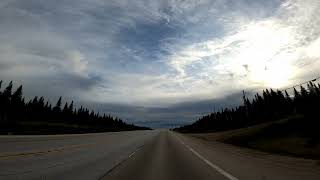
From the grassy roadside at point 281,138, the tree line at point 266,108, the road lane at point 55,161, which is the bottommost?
the road lane at point 55,161

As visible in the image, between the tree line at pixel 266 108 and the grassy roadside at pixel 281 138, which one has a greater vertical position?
the tree line at pixel 266 108

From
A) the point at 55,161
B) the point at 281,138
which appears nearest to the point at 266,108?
the point at 281,138

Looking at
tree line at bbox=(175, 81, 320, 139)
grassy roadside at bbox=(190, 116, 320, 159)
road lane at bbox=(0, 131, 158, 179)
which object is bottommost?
road lane at bbox=(0, 131, 158, 179)

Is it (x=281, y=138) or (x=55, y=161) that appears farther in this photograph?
(x=281, y=138)

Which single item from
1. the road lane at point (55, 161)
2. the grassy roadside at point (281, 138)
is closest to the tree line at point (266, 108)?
the grassy roadside at point (281, 138)

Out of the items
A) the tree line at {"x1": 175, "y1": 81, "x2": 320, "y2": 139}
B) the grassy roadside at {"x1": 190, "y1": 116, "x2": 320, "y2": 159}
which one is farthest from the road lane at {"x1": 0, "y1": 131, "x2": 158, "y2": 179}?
the tree line at {"x1": 175, "y1": 81, "x2": 320, "y2": 139}

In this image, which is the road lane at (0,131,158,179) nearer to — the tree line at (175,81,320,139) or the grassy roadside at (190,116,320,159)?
the grassy roadside at (190,116,320,159)

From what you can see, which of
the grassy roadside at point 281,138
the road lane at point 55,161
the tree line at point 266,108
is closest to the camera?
the road lane at point 55,161

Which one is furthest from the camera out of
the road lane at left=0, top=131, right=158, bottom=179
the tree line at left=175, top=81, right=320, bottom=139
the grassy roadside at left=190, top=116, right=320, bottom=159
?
the tree line at left=175, top=81, right=320, bottom=139

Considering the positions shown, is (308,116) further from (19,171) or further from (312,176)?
(19,171)

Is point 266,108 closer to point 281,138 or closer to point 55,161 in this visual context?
point 281,138

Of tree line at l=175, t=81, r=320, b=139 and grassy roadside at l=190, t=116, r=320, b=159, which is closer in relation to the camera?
grassy roadside at l=190, t=116, r=320, b=159

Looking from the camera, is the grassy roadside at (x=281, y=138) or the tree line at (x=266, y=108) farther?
the tree line at (x=266, y=108)

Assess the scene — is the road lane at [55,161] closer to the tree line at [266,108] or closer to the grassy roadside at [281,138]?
the grassy roadside at [281,138]
